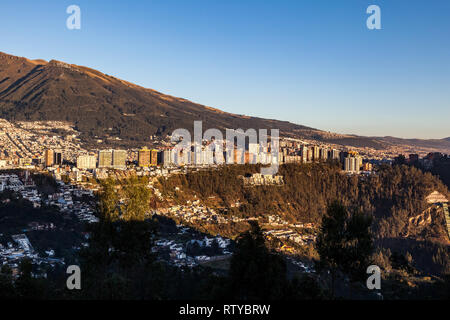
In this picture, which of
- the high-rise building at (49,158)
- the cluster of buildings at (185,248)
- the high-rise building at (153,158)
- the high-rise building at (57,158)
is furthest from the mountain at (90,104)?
the cluster of buildings at (185,248)

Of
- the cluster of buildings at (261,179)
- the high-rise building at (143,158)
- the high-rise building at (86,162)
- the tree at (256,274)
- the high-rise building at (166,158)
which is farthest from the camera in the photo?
the high-rise building at (166,158)

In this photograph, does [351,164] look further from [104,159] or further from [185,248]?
[185,248]

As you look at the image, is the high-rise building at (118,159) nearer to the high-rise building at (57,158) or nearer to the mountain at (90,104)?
the high-rise building at (57,158)

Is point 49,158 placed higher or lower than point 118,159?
higher

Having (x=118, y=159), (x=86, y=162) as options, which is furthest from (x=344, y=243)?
(x=118, y=159)

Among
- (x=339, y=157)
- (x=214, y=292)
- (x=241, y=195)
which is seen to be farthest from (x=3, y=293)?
(x=339, y=157)

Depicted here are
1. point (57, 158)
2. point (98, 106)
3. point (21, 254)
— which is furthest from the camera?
point (98, 106)
